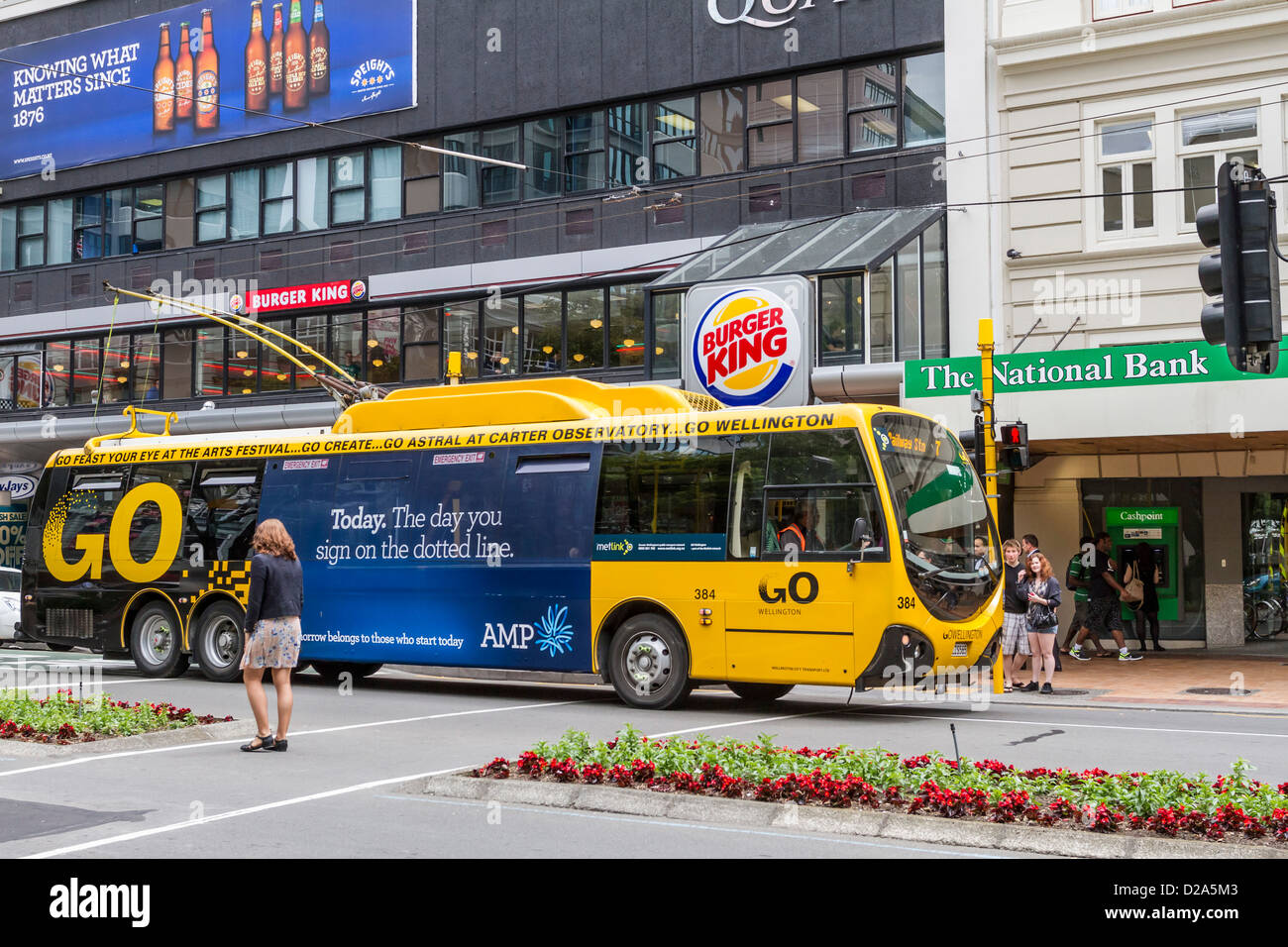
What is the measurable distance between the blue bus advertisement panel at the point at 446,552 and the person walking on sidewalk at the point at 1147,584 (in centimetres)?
1121

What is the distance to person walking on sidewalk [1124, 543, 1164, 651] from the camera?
22.6 metres

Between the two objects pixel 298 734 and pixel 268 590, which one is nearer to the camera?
pixel 268 590

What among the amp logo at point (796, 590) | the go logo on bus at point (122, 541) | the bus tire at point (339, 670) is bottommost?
the bus tire at point (339, 670)

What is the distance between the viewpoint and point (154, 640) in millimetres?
18641

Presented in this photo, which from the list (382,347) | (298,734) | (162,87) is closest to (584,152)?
(382,347)

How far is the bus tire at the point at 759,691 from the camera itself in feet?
52.5

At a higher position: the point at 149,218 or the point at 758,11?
the point at 758,11

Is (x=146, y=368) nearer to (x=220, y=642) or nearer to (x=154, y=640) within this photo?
(x=154, y=640)

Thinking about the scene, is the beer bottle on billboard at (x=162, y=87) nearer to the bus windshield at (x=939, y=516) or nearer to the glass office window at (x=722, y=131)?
the glass office window at (x=722, y=131)

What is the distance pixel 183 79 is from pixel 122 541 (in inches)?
654

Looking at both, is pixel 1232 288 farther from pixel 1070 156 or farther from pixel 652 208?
pixel 652 208

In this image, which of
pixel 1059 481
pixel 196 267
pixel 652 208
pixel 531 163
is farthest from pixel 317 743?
pixel 196 267

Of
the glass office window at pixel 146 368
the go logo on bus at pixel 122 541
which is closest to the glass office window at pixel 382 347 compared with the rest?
the glass office window at pixel 146 368

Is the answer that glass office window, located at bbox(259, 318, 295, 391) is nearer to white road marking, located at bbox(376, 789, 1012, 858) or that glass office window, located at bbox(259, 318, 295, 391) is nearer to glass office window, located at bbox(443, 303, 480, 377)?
glass office window, located at bbox(443, 303, 480, 377)
